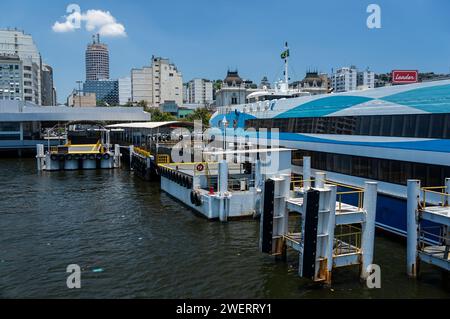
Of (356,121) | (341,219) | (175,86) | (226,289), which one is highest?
(175,86)

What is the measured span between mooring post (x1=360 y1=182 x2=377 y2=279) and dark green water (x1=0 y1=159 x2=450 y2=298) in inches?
29.1

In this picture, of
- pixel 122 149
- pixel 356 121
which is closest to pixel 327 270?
pixel 356 121

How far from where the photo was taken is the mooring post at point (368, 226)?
15.3m

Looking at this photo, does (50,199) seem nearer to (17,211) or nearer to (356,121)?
(17,211)

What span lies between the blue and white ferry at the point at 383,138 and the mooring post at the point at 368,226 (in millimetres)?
4616

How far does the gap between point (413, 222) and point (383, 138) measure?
673cm

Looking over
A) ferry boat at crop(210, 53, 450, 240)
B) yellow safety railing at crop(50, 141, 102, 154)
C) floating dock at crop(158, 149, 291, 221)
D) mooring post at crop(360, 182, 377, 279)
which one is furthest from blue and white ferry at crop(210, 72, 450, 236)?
yellow safety railing at crop(50, 141, 102, 154)

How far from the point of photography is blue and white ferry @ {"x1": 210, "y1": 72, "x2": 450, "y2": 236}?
18.3 metres

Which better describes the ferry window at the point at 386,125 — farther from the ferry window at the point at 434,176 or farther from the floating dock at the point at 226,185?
the floating dock at the point at 226,185

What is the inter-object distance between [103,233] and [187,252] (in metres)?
5.69

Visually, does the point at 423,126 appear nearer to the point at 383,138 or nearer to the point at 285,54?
the point at 383,138

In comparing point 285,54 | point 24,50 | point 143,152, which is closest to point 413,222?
point 285,54

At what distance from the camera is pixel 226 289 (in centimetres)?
1536

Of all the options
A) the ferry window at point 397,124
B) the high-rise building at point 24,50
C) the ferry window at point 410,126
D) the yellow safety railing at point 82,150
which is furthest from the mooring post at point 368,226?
the high-rise building at point 24,50
